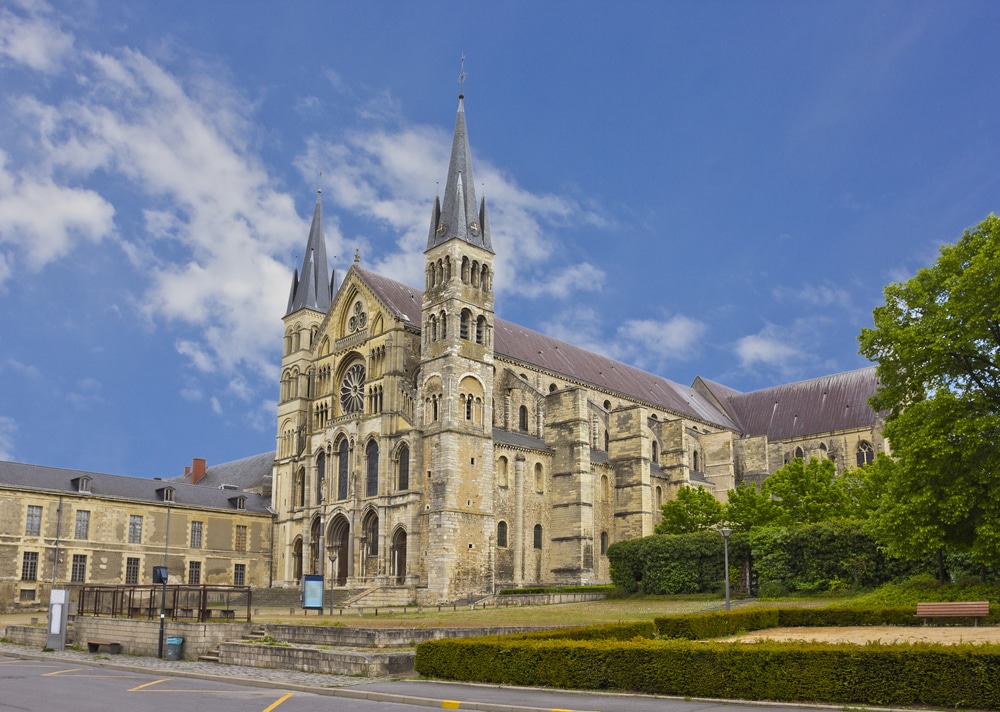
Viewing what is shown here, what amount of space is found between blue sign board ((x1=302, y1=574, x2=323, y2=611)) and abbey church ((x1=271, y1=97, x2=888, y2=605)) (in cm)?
1302

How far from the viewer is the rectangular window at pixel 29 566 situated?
161ft

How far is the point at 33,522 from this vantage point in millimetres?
50094

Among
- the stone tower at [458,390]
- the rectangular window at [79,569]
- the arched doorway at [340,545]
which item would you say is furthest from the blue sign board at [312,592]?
the rectangular window at [79,569]

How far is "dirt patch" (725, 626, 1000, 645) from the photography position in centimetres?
2072

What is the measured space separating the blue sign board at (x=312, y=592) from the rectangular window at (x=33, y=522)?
2385cm

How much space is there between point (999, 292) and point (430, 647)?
21.0 m

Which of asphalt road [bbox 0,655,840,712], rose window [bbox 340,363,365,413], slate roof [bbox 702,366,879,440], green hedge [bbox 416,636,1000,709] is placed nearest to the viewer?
green hedge [bbox 416,636,1000,709]

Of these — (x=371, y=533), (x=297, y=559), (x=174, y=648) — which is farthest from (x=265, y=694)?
(x=297, y=559)

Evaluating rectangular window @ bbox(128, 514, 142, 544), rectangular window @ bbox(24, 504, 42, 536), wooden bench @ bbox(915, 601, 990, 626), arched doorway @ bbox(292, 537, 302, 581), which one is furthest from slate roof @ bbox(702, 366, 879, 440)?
rectangular window @ bbox(24, 504, 42, 536)

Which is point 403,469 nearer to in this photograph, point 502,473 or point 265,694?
point 502,473

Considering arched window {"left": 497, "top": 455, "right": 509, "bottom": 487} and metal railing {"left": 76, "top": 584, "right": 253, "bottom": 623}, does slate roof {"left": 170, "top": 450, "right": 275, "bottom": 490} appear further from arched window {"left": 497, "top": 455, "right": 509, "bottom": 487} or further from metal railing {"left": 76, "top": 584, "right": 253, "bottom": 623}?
metal railing {"left": 76, "top": 584, "right": 253, "bottom": 623}

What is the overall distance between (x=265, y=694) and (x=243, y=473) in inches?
2278

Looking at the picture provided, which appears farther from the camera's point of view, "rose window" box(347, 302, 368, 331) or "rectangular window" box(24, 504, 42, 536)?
Result: "rose window" box(347, 302, 368, 331)

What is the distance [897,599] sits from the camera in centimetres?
3002
